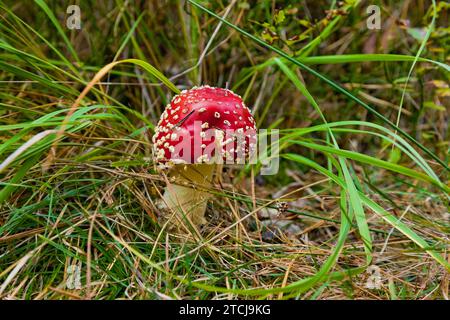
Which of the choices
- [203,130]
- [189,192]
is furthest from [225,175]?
[203,130]

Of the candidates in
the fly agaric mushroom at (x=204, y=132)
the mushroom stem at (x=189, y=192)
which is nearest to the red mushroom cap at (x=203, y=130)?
the fly agaric mushroom at (x=204, y=132)

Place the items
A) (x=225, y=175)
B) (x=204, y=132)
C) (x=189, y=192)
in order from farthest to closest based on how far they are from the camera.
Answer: (x=225, y=175)
(x=189, y=192)
(x=204, y=132)

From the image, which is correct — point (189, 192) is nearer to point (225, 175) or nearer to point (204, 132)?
point (204, 132)

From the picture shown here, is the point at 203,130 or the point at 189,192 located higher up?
the point at 203,130

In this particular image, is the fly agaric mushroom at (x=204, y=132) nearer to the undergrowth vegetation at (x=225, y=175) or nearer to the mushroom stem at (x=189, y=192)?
the mushroom stem at (x=189, y=192)

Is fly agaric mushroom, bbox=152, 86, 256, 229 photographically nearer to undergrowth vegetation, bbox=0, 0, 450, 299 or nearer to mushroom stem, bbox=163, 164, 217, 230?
mushroom stem, bbox=163, 164, 217, 230

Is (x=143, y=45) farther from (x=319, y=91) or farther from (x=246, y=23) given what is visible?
(x=319, y=91)

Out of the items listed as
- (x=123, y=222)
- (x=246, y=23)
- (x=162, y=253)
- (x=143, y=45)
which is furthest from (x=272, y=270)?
(x=143, y=45)
